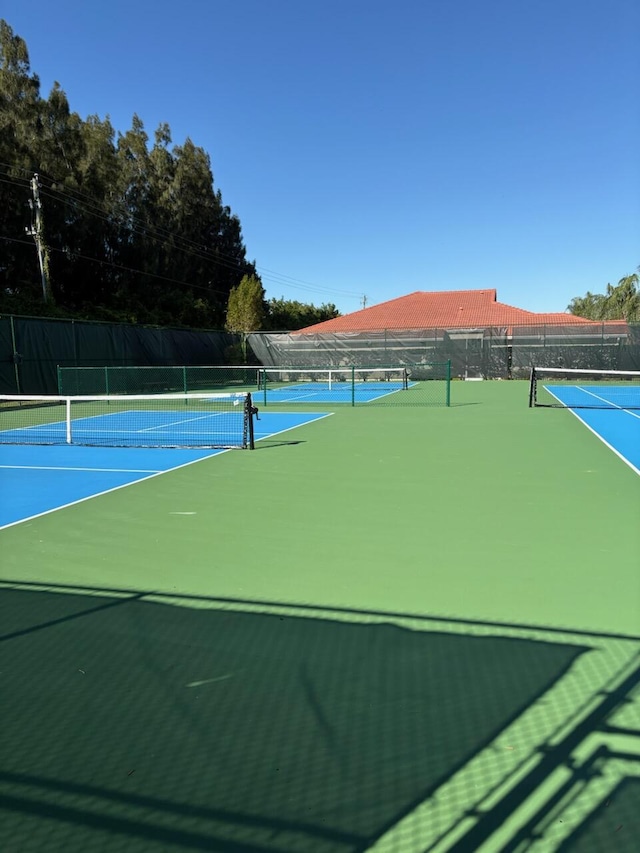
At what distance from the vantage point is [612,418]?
1383cm

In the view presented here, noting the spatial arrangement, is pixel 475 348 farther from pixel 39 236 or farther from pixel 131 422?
pixel 39 236

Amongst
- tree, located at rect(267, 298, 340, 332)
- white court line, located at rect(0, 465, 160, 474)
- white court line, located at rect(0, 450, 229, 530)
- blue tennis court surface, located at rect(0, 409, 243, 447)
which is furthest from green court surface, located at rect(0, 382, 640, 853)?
tree, located at rect(267, 298, 340, 332)

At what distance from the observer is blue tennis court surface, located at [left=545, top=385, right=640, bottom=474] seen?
9.46 metres

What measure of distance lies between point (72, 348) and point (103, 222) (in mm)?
21832

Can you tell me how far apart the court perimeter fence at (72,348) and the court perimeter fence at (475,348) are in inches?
205

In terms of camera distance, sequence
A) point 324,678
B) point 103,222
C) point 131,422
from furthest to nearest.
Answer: point 103,222
point 131,422
point 324,678

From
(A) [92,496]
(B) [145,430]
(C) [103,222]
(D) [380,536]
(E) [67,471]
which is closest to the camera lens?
(D) [380,536]

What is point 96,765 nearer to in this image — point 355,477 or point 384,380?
point 355,477

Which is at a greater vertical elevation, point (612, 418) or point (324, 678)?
point (324, 678)

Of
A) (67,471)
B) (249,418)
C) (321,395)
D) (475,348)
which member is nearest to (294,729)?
(67,471)

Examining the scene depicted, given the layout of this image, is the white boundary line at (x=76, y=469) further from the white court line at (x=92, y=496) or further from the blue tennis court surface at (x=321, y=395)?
the blue tennis court surface at (x=321, y=395)

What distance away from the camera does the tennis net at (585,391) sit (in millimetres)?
16172

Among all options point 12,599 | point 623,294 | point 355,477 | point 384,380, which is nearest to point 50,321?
point 384,380

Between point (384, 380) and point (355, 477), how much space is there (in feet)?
75.6
